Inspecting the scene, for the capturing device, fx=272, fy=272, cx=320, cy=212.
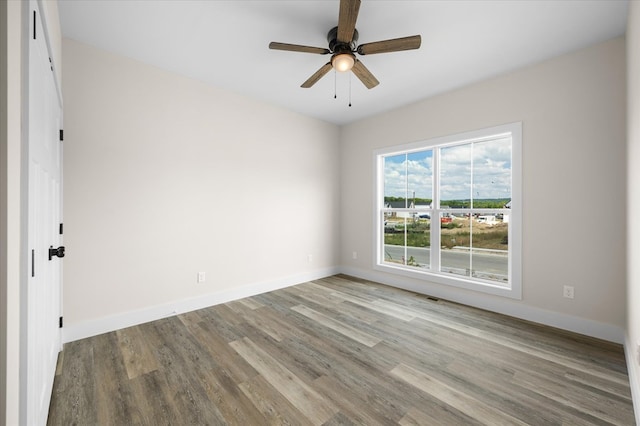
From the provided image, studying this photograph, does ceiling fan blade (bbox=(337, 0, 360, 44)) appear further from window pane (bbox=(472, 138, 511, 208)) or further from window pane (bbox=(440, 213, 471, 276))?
window pane (bbox=(440, 213, 471, 276))

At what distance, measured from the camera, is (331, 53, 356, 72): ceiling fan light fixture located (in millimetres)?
2195

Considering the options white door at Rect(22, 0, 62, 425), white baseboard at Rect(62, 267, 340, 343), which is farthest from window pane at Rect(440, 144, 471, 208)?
white door at Rect(22, 0, 62, 425)

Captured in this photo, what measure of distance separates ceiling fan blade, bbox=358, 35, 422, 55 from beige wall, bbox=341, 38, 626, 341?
174cm

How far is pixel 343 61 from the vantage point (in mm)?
2225

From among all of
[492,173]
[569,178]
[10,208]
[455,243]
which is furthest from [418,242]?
[10,208]

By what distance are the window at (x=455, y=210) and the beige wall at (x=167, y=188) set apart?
1452 mm

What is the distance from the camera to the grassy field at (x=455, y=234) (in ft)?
10.8

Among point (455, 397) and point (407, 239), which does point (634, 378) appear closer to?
point (455, 397)

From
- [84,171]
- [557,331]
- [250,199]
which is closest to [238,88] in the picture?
[250,199]

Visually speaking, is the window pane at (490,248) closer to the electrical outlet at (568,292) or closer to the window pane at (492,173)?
the window pane at (492,173)

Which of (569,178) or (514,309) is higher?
(569,178)

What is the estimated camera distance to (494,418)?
5.15ft

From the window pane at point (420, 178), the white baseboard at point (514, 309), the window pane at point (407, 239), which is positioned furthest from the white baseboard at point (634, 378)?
the window pane at point (420, 178)

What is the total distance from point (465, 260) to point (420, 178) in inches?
51.5
